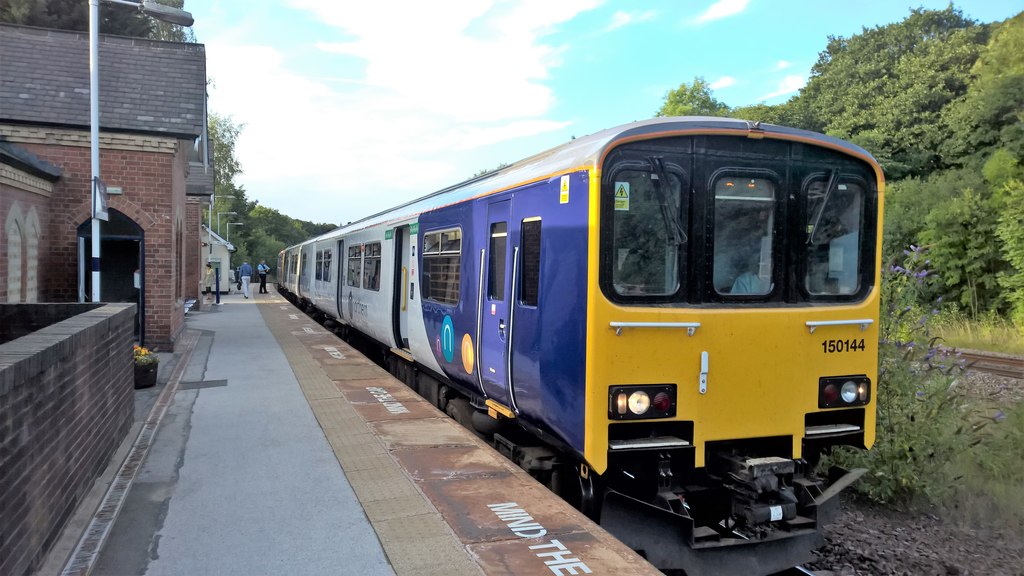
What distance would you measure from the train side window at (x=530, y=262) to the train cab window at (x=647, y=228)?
0.72 m

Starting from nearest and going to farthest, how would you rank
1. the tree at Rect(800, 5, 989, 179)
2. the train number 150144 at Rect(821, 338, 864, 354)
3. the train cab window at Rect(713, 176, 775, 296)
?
the train cab window at Rect(713, 176, 775, 296), the train number 150144 at Rect(821, 338, 864, 354), the tree at Rect(800, 5, 989, 179)

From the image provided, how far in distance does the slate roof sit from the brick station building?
2cm

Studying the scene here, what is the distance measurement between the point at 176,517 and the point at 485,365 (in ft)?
8.28

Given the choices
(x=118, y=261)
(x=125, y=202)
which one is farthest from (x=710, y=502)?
(x=118, y=261)

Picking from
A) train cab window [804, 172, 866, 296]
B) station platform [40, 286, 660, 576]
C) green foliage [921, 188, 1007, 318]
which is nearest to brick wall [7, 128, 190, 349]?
station platform [40, 286, 660, 576]

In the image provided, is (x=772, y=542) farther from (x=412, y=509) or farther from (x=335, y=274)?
(x=335, y=274)

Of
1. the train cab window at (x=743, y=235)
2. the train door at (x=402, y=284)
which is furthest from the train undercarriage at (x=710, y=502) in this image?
the train door at (x=402, y=284)

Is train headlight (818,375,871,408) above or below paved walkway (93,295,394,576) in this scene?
above

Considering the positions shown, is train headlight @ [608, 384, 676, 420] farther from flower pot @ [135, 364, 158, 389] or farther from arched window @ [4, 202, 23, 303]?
arched window @ [4, 202, 23, 303]

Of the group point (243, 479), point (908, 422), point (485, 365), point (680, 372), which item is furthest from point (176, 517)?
point (908, 422)

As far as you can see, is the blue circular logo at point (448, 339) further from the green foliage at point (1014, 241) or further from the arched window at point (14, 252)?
the green foliage at point (1014, 241)

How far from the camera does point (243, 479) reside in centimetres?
551

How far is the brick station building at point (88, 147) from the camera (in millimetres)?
11547

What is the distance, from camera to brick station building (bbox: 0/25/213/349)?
11.5 m
